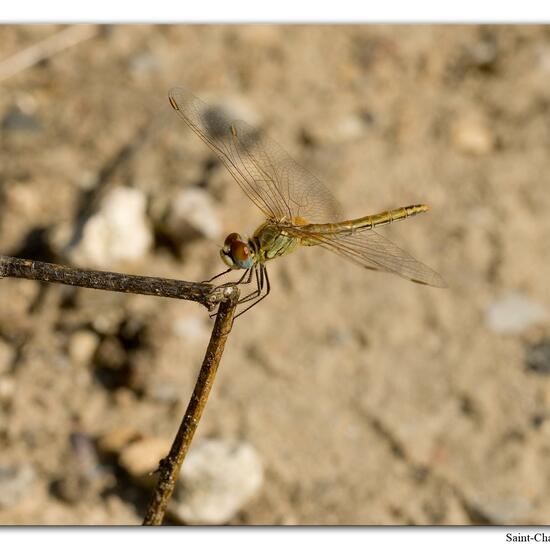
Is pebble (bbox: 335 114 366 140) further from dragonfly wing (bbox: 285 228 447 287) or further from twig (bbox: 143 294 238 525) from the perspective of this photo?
twig (bbox: 143 294 238 525)

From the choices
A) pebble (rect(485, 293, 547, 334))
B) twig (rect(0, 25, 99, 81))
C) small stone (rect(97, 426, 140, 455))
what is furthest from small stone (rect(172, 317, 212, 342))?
twig (rect(0, 25, 99, 81))

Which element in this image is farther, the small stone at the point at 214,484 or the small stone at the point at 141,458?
the small stone at the point at 141,458

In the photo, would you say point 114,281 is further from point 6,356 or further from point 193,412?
point 6,356

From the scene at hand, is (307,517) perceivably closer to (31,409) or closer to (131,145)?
(31,409)

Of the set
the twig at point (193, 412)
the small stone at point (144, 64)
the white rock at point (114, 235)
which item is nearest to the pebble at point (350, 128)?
the small stone at point (144, 64)

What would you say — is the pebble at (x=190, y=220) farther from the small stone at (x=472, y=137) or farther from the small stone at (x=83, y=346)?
the small stone at (x=472, y=137)

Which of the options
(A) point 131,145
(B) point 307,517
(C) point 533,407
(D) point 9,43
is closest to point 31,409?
(B) point 307,517
